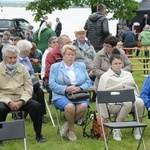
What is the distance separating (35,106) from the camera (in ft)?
23.9

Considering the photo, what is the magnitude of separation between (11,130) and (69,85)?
238 cm

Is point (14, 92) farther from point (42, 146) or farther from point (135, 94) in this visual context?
point (135, 94)

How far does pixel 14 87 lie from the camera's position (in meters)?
7.34

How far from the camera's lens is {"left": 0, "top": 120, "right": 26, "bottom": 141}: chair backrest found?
536cm

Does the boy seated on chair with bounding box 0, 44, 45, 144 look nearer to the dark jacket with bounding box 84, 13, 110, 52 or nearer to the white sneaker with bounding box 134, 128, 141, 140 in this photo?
→ the white sneaker with bounding box 134, 128, 141, 140

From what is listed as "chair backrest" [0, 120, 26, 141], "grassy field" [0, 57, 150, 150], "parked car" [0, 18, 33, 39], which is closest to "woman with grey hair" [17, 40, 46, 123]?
"grassy field" [0, 57, 150, 150]

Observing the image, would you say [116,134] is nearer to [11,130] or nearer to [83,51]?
[83,51]

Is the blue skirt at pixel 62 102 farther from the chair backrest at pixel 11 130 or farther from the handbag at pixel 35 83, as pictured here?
the chair backrest at pixel 11 130

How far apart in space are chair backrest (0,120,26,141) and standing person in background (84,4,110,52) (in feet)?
21.2

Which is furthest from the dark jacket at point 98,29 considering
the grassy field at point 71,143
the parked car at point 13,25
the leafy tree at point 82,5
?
the parked car at point 13,25

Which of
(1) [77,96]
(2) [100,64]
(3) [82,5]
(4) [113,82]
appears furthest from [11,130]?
(3) [82,5]

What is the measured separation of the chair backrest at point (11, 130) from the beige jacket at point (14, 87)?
184cm

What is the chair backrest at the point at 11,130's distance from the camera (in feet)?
17.6

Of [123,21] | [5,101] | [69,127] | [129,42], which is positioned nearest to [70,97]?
[69,127]
